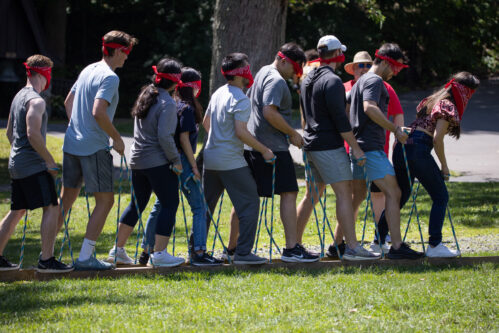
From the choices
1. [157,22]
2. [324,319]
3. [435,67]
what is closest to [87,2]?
[157,22]

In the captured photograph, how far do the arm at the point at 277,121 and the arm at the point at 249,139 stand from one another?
23 centimetres

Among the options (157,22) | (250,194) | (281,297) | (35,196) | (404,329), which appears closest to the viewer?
(404,329)

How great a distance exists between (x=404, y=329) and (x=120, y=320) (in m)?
1.86

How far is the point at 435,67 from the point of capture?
3144 cm

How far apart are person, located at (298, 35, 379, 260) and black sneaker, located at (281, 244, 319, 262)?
0.98 feet

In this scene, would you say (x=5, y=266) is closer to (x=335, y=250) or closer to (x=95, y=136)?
(x=95, y=136)

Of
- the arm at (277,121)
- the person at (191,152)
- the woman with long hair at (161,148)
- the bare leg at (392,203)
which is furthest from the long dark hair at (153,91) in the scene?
the bare leg at (392,203)

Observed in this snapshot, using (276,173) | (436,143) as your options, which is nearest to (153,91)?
(276,173)

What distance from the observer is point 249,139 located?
243 inches

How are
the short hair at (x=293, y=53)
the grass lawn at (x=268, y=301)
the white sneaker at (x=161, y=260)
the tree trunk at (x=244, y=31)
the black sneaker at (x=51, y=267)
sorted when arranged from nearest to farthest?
the grass lawn at (x=268, y=301)
the black sneaker at (x=51, y=267)
the white sneaker at (x=161, y=260)
the short hair at (x=293, y=53)
the tree trunk at (x=244, y=31)

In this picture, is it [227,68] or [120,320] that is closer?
[120,320]

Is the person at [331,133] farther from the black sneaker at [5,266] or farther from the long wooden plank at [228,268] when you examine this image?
the black sneaker at [5,266]

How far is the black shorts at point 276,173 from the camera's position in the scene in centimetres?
650

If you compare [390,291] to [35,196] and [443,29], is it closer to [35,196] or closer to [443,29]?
[35,196]
